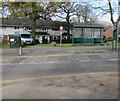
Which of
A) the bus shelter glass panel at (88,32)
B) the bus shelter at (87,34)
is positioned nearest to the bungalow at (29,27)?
the bus shelter at (87,34)

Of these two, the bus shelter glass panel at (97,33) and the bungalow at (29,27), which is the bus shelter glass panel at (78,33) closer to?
the bus shelter glass panel at (97,33)

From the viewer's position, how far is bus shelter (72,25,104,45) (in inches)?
893

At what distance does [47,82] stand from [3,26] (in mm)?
39246

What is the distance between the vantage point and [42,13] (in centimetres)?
2883

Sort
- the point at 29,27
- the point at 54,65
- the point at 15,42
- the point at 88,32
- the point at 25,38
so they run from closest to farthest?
1. the point at 54,65
2. the point at 15,42
3. the point at 88,32
4. the point at 25,38
5. the point at 29,27

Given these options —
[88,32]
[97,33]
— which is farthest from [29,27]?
[97,33]

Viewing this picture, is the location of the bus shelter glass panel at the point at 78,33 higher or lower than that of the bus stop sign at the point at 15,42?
higher

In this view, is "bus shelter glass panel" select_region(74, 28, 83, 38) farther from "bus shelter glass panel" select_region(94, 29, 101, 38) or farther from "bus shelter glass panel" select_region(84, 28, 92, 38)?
"bus shelter glass panel" select_region(94, 29, 101, 38)

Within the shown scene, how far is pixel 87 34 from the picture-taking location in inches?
944

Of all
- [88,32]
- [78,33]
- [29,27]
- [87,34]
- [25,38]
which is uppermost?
[29,27]

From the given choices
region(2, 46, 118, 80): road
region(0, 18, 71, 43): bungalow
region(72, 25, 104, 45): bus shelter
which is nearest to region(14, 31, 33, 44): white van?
region(72, 25, 104, 45): bus shelter

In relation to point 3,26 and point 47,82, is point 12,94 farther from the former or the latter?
point 3,26

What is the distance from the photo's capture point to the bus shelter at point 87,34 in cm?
2269

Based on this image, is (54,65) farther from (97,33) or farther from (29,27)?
(29,27)
